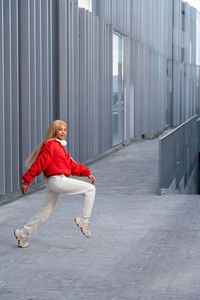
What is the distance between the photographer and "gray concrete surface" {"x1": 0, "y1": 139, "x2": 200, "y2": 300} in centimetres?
587

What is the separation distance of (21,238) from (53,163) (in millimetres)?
917

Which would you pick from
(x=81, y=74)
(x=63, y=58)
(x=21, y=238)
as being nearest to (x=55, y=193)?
(x=21, y=238)

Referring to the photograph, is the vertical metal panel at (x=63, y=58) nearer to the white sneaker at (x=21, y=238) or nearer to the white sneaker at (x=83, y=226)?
the white sneaker at (x=83, y=226)

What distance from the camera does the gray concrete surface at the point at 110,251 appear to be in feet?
19.3

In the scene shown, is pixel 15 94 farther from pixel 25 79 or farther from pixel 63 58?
pixel 63 58

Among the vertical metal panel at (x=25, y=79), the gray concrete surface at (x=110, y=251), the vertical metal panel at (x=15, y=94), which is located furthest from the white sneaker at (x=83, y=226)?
the vertical metal panel at (x=25, y=79)

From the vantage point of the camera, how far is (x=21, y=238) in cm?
748

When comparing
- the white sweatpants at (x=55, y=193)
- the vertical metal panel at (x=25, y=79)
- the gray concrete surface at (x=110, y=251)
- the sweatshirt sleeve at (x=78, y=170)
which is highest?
the vertical metal panel at (x=25, y=79)

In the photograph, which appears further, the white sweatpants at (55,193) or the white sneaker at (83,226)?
the white sneaker at (83,226)

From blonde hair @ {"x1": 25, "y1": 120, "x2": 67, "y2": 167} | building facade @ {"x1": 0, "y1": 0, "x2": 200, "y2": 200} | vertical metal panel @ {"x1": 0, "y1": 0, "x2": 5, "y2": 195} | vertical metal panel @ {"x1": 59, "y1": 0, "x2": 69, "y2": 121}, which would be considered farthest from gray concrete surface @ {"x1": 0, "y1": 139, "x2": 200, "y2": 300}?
vertical metal panel @ {"x1": 59, "y1": 0, "x2": 69, "y2": 121}

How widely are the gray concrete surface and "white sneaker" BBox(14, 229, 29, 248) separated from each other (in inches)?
3.3

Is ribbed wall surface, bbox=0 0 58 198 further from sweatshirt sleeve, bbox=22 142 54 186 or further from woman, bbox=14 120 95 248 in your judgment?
sweatshirt sleeve, bbox=22 142 54 186

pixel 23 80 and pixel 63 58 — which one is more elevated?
pixel 63 58

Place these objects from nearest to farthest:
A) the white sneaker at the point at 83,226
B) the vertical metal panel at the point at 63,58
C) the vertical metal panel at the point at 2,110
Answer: the white sneaker at the point at 83,226 → the vertical metal panel at the point at 2,110 → the vertical metal panel at the point at 63,58
